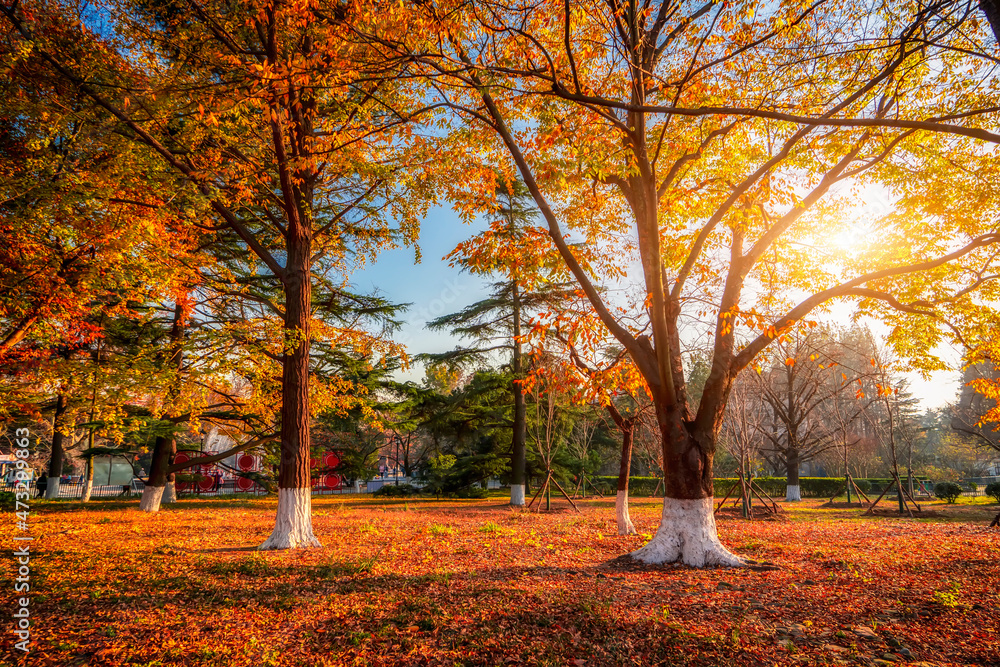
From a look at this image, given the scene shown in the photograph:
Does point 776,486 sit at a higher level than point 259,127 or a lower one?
lower

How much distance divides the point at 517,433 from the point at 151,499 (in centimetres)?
1317

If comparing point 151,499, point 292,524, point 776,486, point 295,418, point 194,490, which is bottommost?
point 194,490

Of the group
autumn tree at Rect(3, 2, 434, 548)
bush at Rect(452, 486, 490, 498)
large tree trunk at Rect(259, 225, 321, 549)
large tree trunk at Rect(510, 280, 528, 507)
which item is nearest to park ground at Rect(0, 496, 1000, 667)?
large tree trunk at Rect(259, 225, 321, 549)

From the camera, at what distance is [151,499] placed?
1636cm

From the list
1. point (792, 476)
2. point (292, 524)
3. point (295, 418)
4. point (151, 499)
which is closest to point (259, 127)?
point (295, 418)

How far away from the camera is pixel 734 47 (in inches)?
259

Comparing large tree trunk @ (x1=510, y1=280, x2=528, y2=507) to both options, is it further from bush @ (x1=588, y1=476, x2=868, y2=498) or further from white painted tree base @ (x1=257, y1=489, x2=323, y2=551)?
bush @ (x1=588, y1=476, x2=868, y2=498)

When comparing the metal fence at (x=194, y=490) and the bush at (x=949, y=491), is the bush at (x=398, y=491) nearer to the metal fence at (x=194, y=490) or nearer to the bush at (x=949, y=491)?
the metal fence at (x=194, y=490)

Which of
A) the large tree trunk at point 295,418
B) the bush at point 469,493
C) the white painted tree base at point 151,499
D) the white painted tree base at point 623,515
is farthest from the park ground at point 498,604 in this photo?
the bush at point 469,493

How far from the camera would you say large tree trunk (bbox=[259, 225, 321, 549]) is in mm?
8852

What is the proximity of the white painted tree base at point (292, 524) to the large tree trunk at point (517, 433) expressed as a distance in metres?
10.3

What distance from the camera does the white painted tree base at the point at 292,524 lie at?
869cm

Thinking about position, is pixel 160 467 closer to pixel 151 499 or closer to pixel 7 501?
pixel 151 499

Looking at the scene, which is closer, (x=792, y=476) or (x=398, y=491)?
(x=792, y=476)
